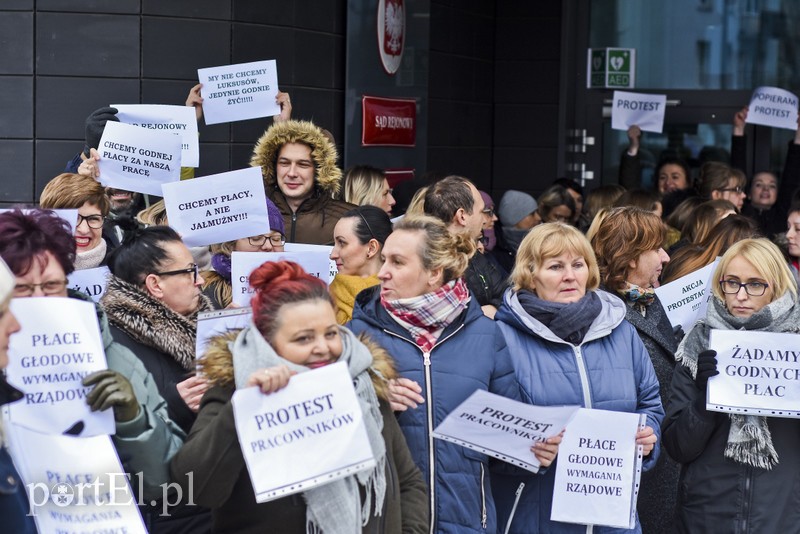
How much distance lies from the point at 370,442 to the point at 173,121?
4.06 metres

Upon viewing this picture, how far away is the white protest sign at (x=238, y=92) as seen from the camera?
762 cm

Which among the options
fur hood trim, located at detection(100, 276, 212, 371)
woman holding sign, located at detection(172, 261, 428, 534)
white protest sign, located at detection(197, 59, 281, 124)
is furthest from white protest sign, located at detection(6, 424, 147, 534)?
white protest sign, located at detection(197, 59, 281, 124)

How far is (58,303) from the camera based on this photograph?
3.28 metres

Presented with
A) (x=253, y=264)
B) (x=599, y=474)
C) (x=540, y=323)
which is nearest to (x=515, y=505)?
(x=599, y=474)

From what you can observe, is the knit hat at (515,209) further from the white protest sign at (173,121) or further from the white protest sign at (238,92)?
the white protest sign at (173,121)

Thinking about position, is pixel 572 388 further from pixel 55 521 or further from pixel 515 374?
pixel 55 521

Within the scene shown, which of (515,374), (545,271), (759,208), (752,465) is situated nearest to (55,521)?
(515,374)

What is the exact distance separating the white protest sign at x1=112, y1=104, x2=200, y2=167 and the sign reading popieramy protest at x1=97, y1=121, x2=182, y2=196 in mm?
618

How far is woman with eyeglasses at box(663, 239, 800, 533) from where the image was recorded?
442cm

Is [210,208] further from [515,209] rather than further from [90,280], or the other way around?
[515,209]

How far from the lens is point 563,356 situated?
4.44 m

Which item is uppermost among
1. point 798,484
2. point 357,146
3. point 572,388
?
point 357,146

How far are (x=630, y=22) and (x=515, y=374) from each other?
9.53 m

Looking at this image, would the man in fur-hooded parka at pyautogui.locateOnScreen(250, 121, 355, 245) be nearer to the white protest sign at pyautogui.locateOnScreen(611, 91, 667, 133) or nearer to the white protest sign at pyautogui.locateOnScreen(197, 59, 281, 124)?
the white protest sign at pyautogui.locateOnScreen(197, 59, 281, 124)
